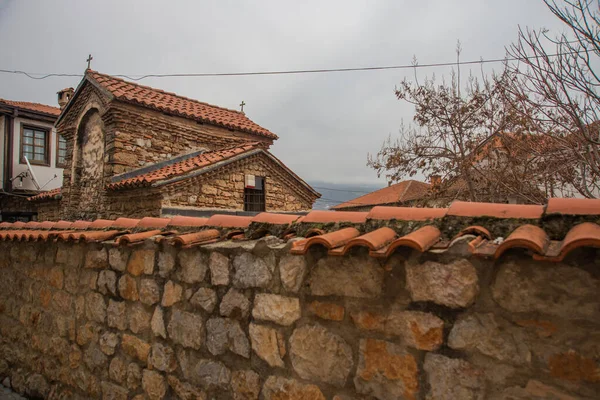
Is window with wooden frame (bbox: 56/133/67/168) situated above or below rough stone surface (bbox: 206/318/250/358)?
above

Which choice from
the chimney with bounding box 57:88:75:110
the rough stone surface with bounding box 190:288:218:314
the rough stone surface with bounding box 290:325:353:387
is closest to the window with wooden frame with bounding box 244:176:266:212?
the rough stone surface with bounding box 190:288:218:314

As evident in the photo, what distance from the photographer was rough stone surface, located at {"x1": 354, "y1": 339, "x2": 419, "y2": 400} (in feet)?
5.06

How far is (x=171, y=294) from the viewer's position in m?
2.46

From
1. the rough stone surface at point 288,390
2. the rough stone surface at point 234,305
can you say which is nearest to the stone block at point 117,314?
the rough stone surface at point 234,305

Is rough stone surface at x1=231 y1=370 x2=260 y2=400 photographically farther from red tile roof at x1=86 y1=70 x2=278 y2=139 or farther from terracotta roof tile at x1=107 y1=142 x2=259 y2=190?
red tile roof at x1=86 y1=70 x2=278 y2=139

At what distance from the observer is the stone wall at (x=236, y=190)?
8594 millimetres

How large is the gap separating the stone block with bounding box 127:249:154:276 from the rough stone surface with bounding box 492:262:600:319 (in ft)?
7.07

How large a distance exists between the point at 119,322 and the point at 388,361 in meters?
2.10

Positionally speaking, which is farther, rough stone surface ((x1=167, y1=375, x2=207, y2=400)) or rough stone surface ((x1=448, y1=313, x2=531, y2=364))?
rough stone surface ((x1=167, y1=375, x2=207, y2=400))

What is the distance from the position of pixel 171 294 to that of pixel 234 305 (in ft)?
1.89

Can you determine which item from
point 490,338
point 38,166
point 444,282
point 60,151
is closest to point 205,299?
point 444,282

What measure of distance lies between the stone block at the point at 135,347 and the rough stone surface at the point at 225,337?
0.65 meters

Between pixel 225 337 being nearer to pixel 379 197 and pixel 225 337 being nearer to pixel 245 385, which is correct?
pixel 245 385

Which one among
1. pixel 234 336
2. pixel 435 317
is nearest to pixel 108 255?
pixel 234 336
